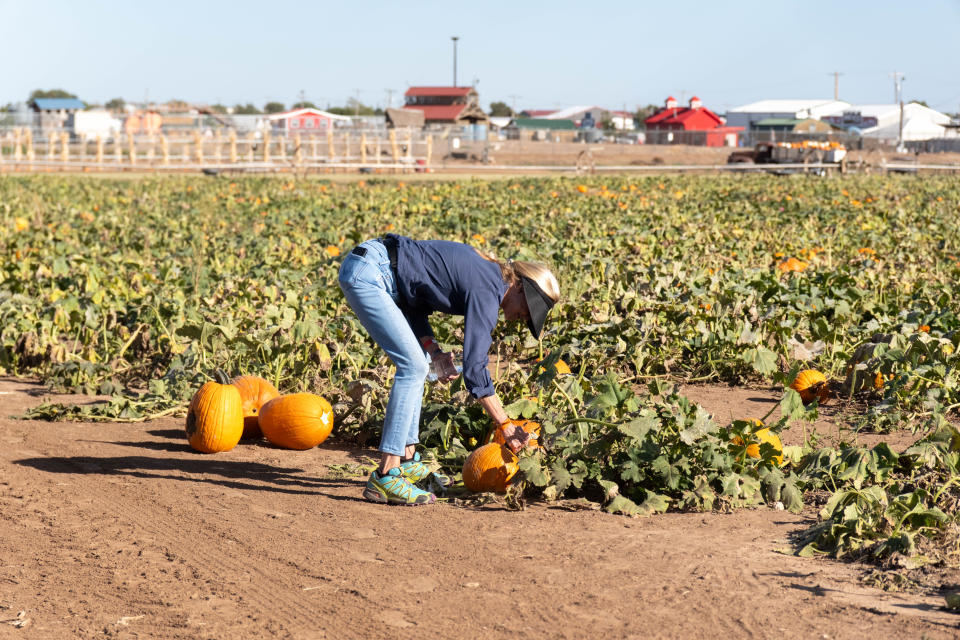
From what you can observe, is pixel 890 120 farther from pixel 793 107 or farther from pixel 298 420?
pixel 298 420

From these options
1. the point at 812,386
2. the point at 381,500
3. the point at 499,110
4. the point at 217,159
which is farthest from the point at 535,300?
the point at 499,110

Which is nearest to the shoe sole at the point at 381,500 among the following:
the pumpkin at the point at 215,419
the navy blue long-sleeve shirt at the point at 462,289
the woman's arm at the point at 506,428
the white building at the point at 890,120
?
the woman's arm at the point at 506,428

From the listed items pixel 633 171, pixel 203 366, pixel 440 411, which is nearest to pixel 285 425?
pixel 440 411

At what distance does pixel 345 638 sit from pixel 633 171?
41.8 m

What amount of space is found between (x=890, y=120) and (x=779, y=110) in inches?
664

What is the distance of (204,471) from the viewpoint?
18.7 feet

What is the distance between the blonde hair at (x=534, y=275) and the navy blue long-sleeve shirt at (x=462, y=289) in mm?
37

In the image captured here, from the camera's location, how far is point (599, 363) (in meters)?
7.02

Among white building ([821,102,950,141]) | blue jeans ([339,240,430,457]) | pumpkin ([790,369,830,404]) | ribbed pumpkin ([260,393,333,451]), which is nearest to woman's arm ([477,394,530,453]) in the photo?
blue jeans ([339,240,430,457])

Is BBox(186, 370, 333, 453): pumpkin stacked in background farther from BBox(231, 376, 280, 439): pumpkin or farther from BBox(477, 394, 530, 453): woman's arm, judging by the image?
BBox(477, 394, 530, 453): woman's arm

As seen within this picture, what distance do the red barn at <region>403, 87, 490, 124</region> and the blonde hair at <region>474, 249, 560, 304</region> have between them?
3147 inches

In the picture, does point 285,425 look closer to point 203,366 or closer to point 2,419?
point 203,366

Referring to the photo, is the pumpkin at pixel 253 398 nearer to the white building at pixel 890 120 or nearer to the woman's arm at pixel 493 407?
the woman's arm at pixel 493 407

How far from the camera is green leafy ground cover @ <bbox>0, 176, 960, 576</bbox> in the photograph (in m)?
4.78
